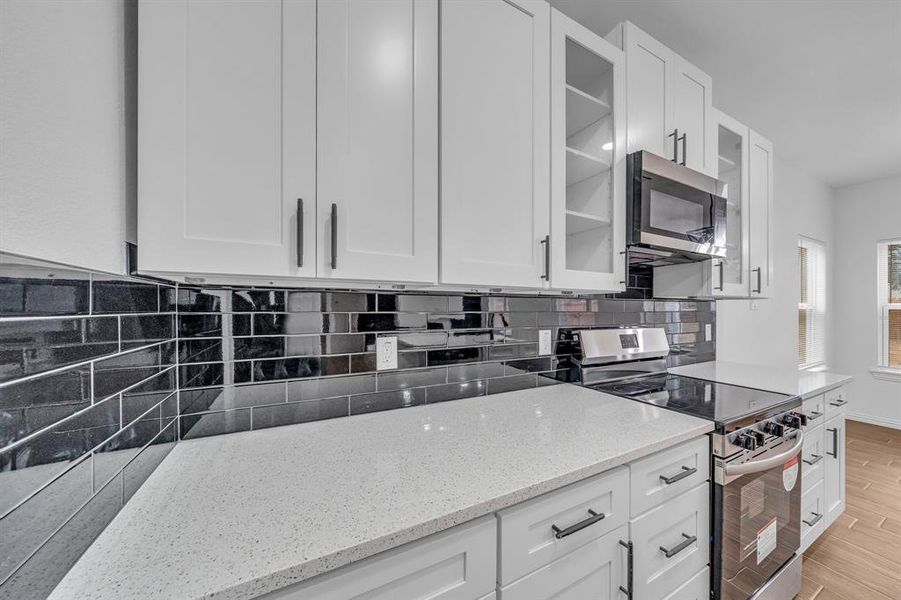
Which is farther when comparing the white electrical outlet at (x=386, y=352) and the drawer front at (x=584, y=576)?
the white electrical outlet at (x=386, y=352)

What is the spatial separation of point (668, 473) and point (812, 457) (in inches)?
55.1

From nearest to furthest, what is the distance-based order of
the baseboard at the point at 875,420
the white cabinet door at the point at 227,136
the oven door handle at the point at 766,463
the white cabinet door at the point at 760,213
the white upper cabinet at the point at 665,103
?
the white cabinet door at the point at 227,136 → the oven door handle at the point at 766,463 → the white upper cabinet at the point at 665,103 → the white cabinet door at the point at 760,213 → the baseboard at the point at 875,420

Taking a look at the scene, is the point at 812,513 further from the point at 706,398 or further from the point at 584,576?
the point at 584,576

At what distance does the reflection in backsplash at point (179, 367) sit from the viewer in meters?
0.49

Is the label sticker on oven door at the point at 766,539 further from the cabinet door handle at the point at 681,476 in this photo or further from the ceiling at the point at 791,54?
the ceiling at the point at 791,54

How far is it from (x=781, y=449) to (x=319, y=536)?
5.83ft

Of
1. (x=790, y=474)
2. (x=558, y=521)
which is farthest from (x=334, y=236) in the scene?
(x=790, y=474)

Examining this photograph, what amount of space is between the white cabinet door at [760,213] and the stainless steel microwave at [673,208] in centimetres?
65

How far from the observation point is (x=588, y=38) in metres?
1.46

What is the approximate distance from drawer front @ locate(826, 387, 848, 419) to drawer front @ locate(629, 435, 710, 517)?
A: 1.33 meters

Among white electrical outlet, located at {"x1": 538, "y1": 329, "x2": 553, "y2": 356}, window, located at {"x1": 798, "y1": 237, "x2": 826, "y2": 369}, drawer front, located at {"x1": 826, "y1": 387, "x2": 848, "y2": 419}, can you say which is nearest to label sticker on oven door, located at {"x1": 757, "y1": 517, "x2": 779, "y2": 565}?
drawer front, located at {"x1": 826, "y1": 387, "x2": 848, "y2": 419}

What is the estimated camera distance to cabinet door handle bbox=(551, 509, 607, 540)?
2.90 feet

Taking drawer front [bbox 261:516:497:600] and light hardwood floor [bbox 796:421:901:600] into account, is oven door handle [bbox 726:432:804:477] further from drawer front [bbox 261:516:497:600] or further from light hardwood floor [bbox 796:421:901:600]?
drawer front [bbox 261:516:497:600]

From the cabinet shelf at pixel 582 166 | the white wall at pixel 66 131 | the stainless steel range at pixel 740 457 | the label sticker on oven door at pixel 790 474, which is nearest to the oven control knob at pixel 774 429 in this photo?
the stainless steel range at pixel 740 457
